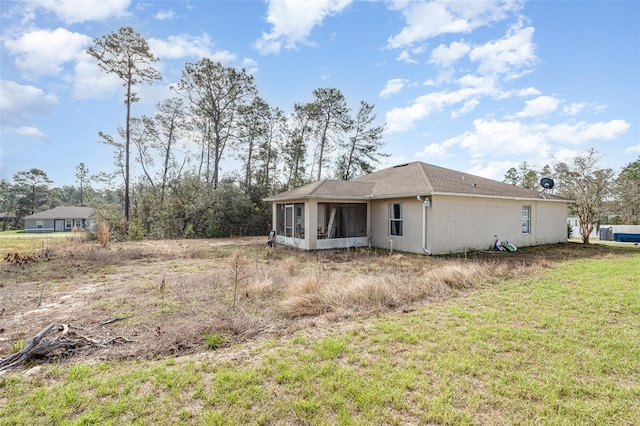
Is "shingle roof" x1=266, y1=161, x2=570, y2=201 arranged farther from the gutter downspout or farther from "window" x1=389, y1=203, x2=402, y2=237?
"window" x1=389, y1=203, x2=402, y2=237

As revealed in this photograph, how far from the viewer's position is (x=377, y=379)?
2.90 metres

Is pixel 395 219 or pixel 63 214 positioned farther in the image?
pixel 63 214

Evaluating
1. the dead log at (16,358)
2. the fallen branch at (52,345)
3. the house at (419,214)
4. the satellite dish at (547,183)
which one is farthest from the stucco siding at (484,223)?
the dead log at (16,358)

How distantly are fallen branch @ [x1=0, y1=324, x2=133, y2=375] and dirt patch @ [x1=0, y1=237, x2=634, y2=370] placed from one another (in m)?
0.07

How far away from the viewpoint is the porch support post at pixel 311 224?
12.7 m

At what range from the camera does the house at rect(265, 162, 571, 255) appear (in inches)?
455

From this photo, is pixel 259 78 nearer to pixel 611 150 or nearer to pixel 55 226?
pixel 611 150

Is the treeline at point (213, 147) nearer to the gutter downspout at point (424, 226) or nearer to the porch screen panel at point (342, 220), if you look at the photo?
the porch screen panel at point (342, 220)

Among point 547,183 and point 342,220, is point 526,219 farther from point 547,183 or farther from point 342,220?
point 342,220

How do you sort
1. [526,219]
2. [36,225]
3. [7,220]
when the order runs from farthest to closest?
[7,220], [36,225], [526,219]

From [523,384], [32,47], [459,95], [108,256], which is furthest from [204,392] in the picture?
[459,95]

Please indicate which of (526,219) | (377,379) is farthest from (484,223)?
(377,379)

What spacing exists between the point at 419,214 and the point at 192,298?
8.83 metres

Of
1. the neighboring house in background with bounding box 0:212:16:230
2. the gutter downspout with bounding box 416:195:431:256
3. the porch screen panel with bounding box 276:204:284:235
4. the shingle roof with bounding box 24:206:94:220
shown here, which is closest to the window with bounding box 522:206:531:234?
the gutter downspout with bounding box 416:195:431:256
